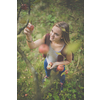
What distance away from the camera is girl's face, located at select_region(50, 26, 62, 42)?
3.48ft

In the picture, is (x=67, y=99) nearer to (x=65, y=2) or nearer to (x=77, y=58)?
(x=77, y=58)

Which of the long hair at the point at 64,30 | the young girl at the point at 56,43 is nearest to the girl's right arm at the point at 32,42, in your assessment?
the young girl at the point at 56,43

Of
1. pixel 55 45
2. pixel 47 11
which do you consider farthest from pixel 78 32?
pixel 47 11

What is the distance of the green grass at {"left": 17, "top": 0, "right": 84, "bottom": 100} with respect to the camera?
3.67 feet

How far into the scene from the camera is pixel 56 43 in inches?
43.5

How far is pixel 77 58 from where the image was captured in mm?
1193

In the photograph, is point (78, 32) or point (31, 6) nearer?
point (31, 6)

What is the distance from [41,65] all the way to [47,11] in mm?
628

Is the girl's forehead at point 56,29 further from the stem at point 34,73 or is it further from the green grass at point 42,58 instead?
the stem at point 34,73

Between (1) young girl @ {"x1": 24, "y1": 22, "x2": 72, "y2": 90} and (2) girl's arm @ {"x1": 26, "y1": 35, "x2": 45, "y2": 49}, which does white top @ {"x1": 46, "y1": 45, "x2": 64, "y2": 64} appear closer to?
(1) young girl @ {"x1": 24, "y1": 22, "x2": 72, "y2": 90}

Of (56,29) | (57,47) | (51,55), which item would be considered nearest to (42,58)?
(51,55)

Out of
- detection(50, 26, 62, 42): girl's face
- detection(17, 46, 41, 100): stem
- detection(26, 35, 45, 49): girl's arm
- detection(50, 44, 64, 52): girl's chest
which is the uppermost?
detection(50, 26, 62, 42): girl's face

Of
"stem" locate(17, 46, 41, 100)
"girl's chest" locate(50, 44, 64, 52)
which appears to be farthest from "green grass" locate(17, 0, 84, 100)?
"girl's chest" locate(50, 44, 64, 52)

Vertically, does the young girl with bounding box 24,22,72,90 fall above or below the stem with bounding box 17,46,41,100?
above
